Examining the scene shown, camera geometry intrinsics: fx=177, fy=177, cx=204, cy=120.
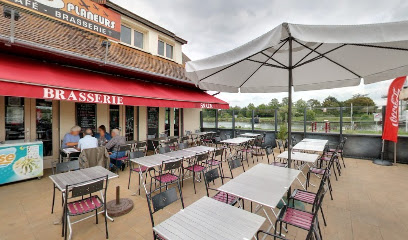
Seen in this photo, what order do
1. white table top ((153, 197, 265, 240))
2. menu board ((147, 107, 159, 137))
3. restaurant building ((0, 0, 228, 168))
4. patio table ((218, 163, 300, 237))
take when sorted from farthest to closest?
menu board ((147, 107, 159, 137))
restaurant building ((0, 0, 228, 168))
patio table ((218, 163, 300, 237))
white table top ((153, 197, 265, 240))

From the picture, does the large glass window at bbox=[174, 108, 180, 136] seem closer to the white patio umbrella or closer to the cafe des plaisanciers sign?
the cafe des plaisanciers sign

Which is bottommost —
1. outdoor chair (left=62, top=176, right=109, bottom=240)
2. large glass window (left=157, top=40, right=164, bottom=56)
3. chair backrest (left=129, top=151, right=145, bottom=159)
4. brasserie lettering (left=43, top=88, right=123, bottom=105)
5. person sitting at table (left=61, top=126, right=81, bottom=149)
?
outdoor chair (left=62, top=176, right=109, bottom=240)

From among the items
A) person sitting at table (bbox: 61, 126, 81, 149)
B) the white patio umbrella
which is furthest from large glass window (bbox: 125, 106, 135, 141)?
the white patio umbrella

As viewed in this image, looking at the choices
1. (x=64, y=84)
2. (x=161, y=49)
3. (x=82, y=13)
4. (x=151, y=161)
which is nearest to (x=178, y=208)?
(x=151, y=161)

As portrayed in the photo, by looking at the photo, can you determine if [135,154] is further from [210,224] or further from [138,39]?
[138,39]

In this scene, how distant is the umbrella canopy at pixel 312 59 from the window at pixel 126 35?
7.87m

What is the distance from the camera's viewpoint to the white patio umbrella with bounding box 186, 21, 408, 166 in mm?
2068

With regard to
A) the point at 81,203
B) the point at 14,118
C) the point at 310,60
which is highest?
the point at 310,60

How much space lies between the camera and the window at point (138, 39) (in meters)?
10.7

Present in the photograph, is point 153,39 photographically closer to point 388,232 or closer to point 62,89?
point 62,89

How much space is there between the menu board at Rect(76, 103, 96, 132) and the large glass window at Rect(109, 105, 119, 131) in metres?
0.73

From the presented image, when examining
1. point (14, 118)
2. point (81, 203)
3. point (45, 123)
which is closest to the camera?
point (81, 203)

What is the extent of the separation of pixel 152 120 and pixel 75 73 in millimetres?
4843

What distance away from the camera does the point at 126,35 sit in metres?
10.2
